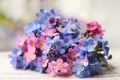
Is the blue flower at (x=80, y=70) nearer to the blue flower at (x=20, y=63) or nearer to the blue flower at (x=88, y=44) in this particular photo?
the blue flower at (x=88, y=44)

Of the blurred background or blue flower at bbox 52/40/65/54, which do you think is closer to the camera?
blue flower at bbox 52/40/65/54

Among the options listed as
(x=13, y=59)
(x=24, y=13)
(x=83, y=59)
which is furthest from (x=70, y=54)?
(x=24, y=13)

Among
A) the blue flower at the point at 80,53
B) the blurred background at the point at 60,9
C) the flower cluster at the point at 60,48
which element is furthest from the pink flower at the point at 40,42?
the blurred background at the point at 60,9

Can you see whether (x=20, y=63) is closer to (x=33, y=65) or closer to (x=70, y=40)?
(x=33, y=65)

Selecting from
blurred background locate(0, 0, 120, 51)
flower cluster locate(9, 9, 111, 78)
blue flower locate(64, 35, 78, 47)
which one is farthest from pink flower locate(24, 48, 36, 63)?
blurred background locate(0, 0, 120, 51)

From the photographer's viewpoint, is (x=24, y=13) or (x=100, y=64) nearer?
(x=100, y=64)

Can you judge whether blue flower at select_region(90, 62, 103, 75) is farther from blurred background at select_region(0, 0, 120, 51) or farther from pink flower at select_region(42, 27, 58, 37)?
blurred background at select_region(0, 0, 120, 51)

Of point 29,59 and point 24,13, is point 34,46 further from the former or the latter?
point 24,13
